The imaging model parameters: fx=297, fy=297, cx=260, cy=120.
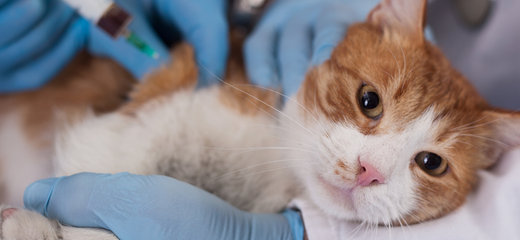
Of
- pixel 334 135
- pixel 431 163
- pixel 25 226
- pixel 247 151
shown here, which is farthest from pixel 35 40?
pixel 431 163

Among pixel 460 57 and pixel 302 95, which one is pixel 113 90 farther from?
pixel 460 57

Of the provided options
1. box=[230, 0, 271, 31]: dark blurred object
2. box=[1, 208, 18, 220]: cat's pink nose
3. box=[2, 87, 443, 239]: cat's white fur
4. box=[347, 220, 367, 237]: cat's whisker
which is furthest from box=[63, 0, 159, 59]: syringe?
box=[347, 220, 367, 237]: cat's whisker

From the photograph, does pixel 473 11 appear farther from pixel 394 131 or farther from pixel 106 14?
pixel 106 14

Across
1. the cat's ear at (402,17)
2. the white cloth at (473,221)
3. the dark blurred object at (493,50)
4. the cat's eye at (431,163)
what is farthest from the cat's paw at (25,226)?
the dark blurred object at (493,50)

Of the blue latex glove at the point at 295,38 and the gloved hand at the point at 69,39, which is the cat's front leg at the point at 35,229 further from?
the blue latex glove at the point at 295,38

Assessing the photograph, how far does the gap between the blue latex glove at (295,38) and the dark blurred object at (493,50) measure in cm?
76

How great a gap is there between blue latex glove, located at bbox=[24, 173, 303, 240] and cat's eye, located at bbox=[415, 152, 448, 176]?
0.90m

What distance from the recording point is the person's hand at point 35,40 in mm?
1745

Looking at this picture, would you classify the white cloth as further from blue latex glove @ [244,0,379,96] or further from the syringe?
the syringe

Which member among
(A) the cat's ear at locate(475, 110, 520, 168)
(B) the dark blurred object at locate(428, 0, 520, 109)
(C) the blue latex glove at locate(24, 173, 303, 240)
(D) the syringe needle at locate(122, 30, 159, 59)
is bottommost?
(C) the blue latex glove at locate(24, 173, 303, 240)

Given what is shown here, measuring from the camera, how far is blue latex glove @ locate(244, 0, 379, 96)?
6.35ft

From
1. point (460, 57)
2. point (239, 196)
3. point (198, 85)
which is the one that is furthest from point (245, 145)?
point (460, 57)

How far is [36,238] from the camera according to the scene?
108 cm

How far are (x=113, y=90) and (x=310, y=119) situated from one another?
4.40 ft
